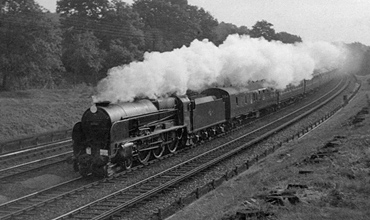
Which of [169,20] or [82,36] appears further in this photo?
[169,20]

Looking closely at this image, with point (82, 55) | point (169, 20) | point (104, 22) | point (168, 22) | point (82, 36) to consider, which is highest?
point (169, 20)

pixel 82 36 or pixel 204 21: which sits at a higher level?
pixel 204 21

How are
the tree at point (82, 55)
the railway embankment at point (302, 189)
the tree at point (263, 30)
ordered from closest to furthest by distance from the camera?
the railway embankment at point (302, 189), the tree at point (82, 55), the tree at point (263, 30)

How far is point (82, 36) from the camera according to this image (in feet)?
130

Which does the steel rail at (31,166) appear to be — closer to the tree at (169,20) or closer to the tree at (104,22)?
the tree at (104,22)

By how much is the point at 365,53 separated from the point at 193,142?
323ft

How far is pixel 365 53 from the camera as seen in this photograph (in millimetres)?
105500

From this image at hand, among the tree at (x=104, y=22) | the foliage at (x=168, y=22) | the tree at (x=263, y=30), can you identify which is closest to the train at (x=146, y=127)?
the tree at (x=104, y=22)

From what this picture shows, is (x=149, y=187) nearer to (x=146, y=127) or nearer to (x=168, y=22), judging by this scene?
(x=146, y=127)

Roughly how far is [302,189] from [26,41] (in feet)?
88.2

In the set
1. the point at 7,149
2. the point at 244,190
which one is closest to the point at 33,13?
the point at 7,149

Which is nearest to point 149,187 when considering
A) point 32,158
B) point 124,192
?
point 124,192

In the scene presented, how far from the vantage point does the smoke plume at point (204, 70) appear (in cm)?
1756

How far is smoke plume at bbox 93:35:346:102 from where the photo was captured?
57.6ft
